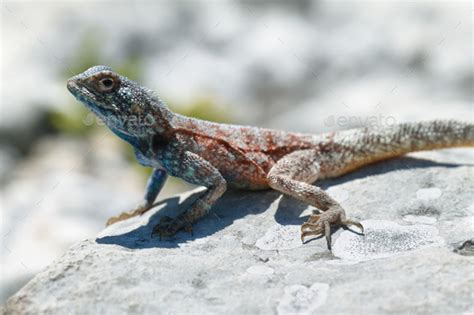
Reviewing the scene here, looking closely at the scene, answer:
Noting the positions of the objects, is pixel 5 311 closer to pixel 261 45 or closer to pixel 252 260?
pixel 252 260

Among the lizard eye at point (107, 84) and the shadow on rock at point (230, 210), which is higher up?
the lizard eye at point (107, 84)

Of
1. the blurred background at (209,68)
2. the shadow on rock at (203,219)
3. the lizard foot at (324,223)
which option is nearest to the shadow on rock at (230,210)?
the shadow on rock at (203,219)

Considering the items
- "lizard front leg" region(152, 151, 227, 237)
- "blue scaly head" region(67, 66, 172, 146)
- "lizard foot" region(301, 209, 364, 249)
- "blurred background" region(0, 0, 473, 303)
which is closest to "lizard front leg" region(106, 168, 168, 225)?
"lizard front leg" region(152, 151, 227, 237)

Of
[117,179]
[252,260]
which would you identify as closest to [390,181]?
[252,260]

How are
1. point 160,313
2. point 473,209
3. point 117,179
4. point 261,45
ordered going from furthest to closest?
point 261,45 < point 117,179 < point 473,209 < point 160,313

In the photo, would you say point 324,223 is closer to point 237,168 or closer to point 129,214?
point 237,168

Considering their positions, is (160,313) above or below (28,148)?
below

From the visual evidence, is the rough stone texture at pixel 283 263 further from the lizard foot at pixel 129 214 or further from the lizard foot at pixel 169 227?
the lizard foot at pixel 129 214
